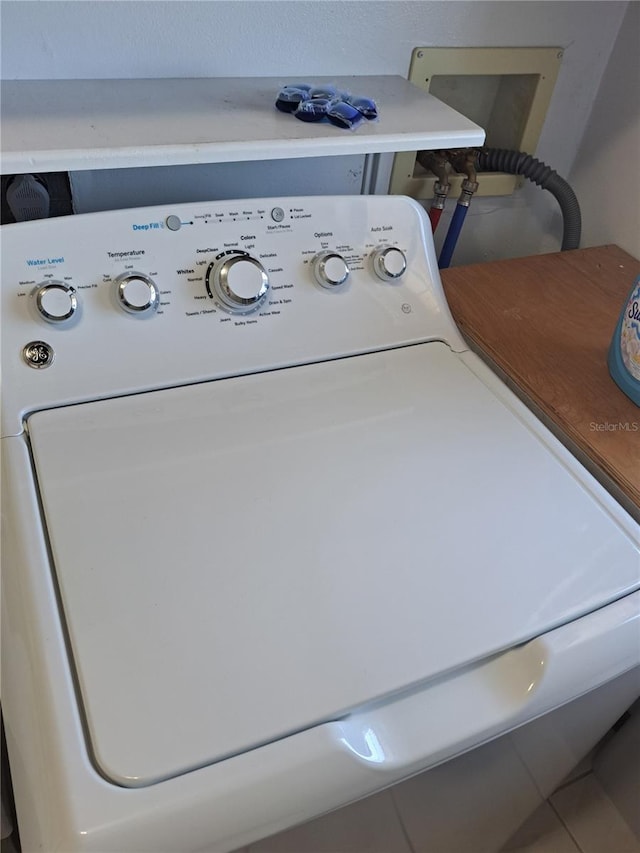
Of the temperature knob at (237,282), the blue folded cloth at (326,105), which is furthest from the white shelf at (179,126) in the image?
the temperature knob at (237,282)

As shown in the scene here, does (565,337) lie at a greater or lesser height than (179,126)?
lesser

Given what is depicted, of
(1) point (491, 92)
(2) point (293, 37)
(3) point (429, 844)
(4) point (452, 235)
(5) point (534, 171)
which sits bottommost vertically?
(3) point (429, 844)

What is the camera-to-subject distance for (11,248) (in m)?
0.80

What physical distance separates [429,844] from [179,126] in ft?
3.03

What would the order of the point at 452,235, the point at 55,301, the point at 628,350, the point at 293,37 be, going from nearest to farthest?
1. the point at 55,301
2. the point at 628,350
3. the point at 293,37
4. the point at 452,235

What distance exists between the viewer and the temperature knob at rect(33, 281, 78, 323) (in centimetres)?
80

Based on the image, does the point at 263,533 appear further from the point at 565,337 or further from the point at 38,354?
the point at 565,337

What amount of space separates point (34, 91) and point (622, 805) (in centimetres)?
161

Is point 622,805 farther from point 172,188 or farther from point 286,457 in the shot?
point 172,188

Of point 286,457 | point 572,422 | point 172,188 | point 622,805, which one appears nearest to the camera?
point 286,457

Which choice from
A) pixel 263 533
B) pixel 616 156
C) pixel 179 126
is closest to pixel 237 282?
pixel 179 126

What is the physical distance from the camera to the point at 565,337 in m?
1.05

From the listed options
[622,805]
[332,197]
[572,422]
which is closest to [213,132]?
[332,197]

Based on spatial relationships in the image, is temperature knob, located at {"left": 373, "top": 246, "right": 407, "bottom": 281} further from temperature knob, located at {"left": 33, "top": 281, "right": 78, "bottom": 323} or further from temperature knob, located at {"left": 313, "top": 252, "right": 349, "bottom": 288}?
temperature knob, located at {"left": 33, "top": 281, "right": 78, "bottom": 323}
